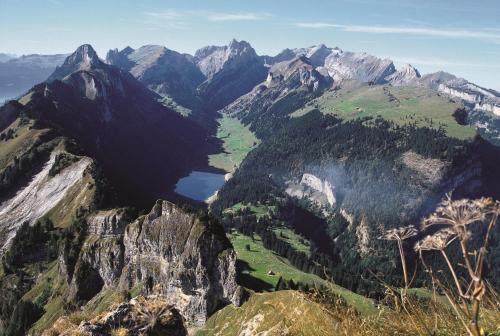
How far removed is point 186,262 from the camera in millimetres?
101688

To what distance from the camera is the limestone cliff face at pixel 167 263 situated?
10038 cm

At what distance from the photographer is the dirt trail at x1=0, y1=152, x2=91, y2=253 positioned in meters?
159

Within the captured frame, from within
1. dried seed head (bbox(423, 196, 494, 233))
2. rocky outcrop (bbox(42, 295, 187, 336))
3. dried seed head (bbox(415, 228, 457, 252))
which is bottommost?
rocky outcrop (bbox(42, 295, 187, 336))

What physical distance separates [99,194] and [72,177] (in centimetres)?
2348

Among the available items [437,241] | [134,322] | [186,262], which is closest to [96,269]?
[186,262]

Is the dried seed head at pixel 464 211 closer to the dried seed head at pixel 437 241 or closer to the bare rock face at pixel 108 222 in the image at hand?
the dried seed head at pixel 437 241

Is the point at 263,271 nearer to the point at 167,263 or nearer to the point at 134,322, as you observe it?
the point at 167,263

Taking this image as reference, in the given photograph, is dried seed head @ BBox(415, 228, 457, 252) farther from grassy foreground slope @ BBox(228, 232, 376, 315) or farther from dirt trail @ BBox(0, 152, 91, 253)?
dirt trail @ BBox(0, 152, 91, 253)

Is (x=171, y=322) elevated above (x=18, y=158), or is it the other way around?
(x=171, y=322)

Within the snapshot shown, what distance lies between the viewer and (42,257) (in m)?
144

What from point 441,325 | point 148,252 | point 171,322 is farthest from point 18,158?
point 441,325

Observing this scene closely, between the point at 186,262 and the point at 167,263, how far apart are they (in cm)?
606

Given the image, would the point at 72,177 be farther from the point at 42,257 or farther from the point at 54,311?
the point at 54,311

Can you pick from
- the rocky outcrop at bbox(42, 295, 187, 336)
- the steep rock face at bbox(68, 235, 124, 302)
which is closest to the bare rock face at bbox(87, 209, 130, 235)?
the steep rock face at bbox(68, 235, 124, 302)
